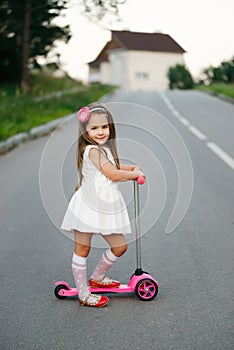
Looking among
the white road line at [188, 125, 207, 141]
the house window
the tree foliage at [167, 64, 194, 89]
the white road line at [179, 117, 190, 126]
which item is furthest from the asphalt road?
the house window

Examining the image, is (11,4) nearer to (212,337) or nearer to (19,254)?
(19,254)

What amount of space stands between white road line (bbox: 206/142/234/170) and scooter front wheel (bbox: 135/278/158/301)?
17.6 feet

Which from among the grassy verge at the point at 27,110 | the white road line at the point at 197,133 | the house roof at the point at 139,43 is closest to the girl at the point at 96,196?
the grassy verge at the point at 27,110

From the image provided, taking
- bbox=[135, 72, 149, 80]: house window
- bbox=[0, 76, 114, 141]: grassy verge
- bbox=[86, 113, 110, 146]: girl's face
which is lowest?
bbox=[135, 72, 149, 80]: house window

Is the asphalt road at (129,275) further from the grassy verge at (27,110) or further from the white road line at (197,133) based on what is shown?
the grassy verge at (27,110)

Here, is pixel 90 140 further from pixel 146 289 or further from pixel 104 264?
pixel 146 289

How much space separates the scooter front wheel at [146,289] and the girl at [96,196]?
0.23 m

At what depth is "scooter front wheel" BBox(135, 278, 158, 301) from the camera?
3824mm

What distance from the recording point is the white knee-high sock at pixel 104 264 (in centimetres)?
388

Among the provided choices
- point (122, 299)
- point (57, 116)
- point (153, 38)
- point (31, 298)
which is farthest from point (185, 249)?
point (153, 38)

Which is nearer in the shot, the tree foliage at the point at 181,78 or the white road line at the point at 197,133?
the white road line at the point at 197,133

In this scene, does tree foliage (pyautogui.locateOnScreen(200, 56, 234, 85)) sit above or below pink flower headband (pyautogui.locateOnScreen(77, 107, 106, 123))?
below

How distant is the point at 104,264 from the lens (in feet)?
12.9

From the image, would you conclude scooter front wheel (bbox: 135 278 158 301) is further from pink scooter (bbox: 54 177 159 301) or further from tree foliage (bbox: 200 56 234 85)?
tree foliage (bbox: 200 56 234 85)
